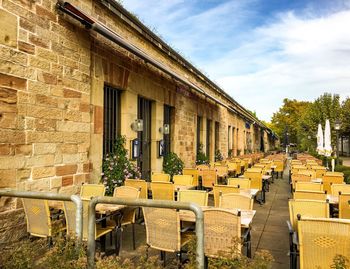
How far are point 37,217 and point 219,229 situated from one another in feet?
7.59

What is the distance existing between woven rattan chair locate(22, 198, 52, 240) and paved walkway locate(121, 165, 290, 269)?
1.13 meters

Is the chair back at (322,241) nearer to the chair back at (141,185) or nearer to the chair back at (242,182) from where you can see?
the chair back at (141,185)

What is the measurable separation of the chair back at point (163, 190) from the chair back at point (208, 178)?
264 centimetres

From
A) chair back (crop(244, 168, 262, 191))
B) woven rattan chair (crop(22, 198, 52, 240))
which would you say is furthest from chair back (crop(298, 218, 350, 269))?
chair back (crop(244, 168, 262, 191))

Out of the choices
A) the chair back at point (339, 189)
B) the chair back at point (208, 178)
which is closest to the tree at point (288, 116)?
the chair back at point (208, 178)

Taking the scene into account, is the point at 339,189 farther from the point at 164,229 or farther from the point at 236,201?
the point at 164,229

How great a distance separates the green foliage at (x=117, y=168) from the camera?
667 cm

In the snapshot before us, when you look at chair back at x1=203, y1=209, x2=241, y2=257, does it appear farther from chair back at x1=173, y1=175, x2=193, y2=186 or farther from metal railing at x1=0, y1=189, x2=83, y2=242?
chair back at x1=173, y1=175, x2=193, y2=186

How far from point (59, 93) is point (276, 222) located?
4.69m

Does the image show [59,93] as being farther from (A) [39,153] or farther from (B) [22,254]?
(B) [22,254]

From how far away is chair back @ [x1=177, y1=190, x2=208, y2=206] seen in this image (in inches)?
197

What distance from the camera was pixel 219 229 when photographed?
11.6 ft

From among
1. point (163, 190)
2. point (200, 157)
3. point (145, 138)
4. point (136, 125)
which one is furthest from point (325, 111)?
point (163, 190)

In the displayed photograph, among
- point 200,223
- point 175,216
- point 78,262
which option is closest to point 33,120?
point 175,216
